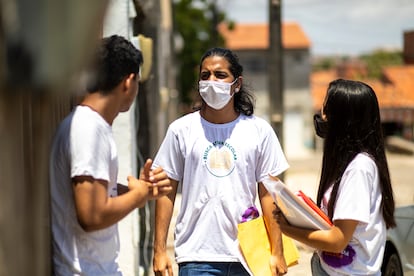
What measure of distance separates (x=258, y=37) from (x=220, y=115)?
61623 millimetres

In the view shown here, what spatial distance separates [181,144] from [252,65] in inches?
2312

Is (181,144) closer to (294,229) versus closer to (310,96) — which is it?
(294,229)

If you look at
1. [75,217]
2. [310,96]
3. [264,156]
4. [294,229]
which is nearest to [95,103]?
[75,217]

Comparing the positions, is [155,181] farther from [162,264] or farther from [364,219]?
[162,264]

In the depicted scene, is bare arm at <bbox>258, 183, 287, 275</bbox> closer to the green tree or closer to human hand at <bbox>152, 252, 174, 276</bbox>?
human hand at <bbox>152, 252, 174, 276</bbox>

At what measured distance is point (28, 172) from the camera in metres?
2.35

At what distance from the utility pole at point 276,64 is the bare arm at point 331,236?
9341 millimetres

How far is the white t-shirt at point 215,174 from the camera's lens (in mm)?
4465

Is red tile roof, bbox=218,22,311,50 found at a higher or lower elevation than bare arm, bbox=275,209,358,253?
higher

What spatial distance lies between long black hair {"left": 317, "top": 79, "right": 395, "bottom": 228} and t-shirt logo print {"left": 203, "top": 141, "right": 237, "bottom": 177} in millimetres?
614

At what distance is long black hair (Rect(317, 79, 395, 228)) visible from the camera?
3.96 m

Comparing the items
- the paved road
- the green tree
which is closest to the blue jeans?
the paved road

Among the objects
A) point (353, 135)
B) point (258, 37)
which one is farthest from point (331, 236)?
point (258, 37)

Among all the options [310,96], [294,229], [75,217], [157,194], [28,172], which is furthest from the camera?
[310,96]
